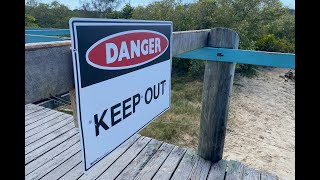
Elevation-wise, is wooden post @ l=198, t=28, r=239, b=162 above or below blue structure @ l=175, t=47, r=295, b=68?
below

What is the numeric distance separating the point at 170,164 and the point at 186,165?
0.16m

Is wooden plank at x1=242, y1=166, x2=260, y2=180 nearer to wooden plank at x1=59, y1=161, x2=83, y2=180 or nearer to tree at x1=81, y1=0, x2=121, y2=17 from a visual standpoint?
wooden plank at x1=59, y1=161, x2=83, y2=180

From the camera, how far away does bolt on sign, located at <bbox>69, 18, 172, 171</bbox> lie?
94 cm

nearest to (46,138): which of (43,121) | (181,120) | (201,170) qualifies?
(43,121)

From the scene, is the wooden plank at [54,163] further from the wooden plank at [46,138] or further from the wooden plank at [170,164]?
the wooden plank at [170,164]

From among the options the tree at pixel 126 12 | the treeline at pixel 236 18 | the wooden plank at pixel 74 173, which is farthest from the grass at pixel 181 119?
the tree at pixel 126 12

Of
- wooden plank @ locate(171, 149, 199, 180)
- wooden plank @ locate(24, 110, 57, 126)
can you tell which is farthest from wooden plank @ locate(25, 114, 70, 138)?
wooden plank @ locate(171, 149, 199, 180)

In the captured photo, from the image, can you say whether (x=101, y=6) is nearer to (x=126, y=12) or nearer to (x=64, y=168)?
(x=126, y=12)

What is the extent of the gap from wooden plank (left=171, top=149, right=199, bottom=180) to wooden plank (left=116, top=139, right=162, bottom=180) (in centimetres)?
34

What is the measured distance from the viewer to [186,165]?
8.51 feet

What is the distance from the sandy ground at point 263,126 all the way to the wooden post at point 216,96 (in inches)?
68.9

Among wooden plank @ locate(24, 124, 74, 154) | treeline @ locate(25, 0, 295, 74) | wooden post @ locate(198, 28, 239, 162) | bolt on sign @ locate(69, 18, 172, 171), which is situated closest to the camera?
bolt on sign @ locate(69, 18, 172, 171)
